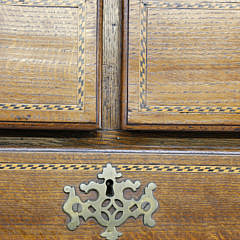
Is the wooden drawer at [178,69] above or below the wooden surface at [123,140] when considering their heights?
above

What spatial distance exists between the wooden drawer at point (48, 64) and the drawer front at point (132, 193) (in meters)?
0.04

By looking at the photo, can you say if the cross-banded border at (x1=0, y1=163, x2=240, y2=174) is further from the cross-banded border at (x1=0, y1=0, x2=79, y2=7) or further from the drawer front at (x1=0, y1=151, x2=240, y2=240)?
the cross-banded border at (x1=0, y1=0, x2=79, y2=7)

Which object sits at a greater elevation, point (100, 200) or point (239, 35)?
point (239, 35)

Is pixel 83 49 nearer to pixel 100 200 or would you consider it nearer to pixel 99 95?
pixel 99 95

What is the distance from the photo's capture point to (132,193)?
1.15 ft

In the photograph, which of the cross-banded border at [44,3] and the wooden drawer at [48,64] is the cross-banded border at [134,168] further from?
the cross-banded border at [44,3]

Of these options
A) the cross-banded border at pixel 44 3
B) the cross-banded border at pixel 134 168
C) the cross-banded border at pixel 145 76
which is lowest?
the cross-banded border at pixel 134 168

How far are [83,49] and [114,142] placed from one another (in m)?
0.11

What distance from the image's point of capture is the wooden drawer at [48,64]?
0.35 meters

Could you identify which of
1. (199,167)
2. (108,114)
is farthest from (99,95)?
(199,167)

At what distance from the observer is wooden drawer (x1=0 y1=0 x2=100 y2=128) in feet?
1.15

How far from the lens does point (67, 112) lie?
0.35m

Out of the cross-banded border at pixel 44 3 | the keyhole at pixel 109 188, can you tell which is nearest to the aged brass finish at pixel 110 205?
the keyhole at pixel 109 188

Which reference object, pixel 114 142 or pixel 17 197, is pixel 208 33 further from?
pixel 17 197
